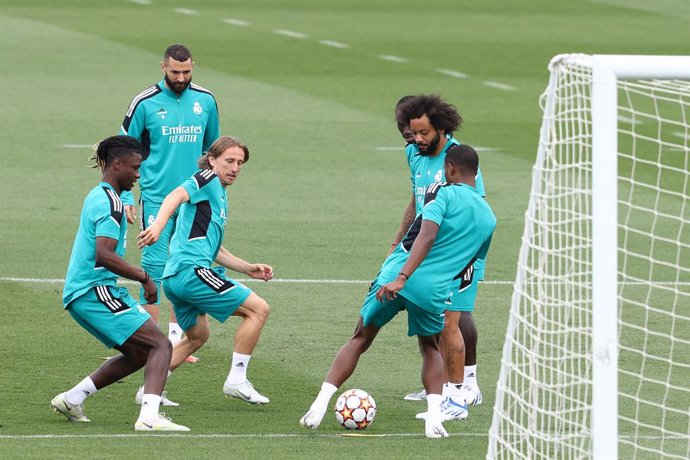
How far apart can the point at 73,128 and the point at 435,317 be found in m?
13.7

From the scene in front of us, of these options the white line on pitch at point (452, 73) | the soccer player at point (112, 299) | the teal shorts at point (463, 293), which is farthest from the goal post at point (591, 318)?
the white line on pitch at point (452, 73)

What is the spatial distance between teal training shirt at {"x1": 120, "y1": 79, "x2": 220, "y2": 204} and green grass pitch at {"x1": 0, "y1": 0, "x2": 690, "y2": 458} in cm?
130

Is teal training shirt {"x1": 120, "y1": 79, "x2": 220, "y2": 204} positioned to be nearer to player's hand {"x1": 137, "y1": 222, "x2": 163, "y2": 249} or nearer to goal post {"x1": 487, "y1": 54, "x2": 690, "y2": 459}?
player's hand {"x1": 137, "y1": 222, "x2": 163, "y2": 249}

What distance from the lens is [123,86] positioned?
2505cm

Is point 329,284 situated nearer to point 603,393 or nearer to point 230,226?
point 230,226

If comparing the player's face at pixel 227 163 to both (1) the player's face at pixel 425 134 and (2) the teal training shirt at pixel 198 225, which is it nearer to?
(2) the teal training shirt at pixel 198 225

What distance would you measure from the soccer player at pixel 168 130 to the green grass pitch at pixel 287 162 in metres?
1.22

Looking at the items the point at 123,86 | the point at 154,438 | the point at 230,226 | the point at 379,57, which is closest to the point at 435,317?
the point at 154,438

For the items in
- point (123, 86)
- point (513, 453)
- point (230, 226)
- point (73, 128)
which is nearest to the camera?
point (513, 453)

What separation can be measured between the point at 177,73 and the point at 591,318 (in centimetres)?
389

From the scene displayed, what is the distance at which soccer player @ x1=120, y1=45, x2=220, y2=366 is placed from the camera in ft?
38.4

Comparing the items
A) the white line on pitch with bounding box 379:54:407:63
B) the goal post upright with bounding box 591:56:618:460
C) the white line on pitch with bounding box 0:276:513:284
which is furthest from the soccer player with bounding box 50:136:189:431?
the white line on pitch with bounding box 379:54:407:63

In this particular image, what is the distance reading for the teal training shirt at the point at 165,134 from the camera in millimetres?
11719

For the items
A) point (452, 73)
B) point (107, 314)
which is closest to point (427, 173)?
point (107, 314)
